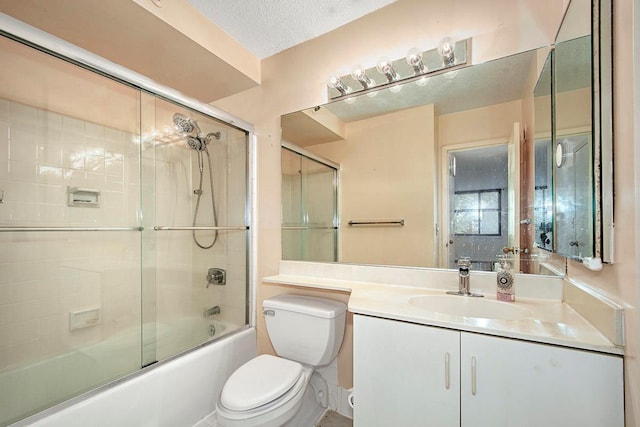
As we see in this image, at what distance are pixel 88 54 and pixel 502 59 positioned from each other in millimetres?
1781

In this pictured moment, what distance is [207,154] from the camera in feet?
6.32

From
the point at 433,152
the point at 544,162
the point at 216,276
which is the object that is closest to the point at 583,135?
the point at 544,162

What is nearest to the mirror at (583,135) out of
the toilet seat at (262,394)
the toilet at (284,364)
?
the toilet at (284,364)

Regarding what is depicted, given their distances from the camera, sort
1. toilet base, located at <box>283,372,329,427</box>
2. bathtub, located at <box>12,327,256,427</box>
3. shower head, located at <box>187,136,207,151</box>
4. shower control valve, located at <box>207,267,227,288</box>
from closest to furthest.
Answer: bathtub, located at <box>12,327,256,427</box> < toilet base, located at <box>283,372,329,427</box> < shower head, located at <box>187,136,207,151</box> < shower control valve, located at <box>207,267,227,288</box>

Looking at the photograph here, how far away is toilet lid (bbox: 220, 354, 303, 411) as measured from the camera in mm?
1147

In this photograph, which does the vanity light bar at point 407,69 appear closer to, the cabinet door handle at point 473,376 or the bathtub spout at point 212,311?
the cabinet door handle at point 473,376

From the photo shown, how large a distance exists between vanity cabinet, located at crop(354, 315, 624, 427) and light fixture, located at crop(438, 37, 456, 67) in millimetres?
1227

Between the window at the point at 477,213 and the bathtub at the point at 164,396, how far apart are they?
149 centimetres

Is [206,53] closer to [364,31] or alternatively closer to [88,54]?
[88,54]

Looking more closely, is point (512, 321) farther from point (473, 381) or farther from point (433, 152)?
point (433, 152)

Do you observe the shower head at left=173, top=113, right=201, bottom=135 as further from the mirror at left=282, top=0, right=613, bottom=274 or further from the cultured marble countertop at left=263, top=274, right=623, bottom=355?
the cultured marble countertop at left=263, top=274, right=623, bottom=355

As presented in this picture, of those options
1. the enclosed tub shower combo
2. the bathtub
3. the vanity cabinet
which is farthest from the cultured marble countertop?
the enclosed tub shower combo

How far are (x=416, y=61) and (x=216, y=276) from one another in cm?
179

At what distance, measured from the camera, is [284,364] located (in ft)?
4.60
